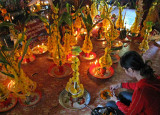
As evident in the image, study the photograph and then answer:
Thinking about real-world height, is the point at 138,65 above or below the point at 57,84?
above

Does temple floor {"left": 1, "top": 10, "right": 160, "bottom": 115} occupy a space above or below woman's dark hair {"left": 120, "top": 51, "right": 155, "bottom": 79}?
below

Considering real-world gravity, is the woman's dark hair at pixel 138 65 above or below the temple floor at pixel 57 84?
above

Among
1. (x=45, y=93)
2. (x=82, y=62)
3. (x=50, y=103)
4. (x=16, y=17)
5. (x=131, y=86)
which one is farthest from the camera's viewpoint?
(x=16, y=17)

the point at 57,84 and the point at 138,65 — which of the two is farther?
the point at 57,84

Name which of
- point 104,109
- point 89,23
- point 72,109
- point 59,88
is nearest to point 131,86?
point 104,109

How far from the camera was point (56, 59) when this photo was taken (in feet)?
5.09

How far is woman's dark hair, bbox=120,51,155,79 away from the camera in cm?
93

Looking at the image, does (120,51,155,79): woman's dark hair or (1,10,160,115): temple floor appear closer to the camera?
(120,51,155,79): woman's dark hair

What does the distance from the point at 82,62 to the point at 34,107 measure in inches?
35.6

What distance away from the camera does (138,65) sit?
0.95 m

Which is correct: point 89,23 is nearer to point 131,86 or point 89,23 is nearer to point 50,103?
point 131,86

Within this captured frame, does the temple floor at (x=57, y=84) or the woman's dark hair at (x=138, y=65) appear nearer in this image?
the woman's dark hair at (x=138, y=65)

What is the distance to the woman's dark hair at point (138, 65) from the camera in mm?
926

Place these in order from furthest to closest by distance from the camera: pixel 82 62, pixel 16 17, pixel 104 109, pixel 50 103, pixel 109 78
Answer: pixel 16 17, pixel 82 62, pixel 109 78, pixel 50 103, pixel 104 109
